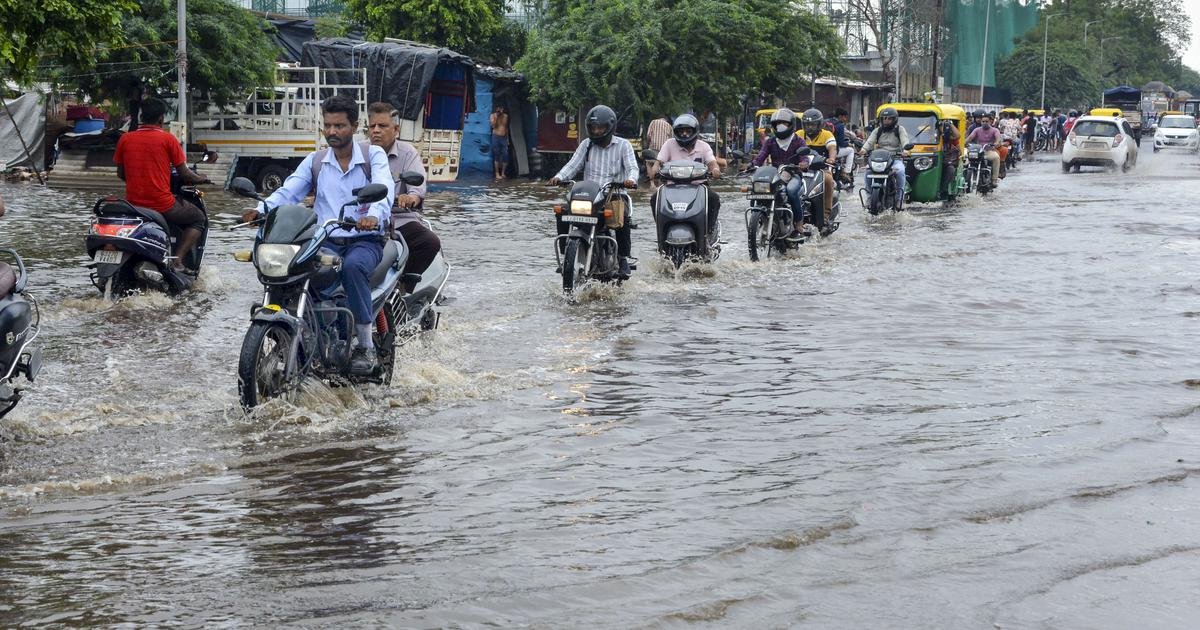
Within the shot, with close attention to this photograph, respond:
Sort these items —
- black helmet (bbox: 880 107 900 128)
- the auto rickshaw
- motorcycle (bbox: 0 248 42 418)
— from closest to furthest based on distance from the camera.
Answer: motorcycle (bbox: 0 248 42 418) < black helmet (bbox: 880 107 900 128) < the auto rickshaw

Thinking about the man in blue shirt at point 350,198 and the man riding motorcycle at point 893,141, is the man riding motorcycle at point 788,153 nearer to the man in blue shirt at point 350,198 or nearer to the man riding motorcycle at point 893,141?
the man riding motorcycle at point 893,141

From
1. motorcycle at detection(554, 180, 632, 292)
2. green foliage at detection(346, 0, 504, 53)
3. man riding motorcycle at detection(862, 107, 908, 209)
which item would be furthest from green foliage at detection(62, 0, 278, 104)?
motorcycle at detection(554, 180, 632, 292)

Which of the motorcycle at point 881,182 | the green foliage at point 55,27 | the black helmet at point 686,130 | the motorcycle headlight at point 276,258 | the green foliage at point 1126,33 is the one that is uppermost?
the green foliage at point 1126,33

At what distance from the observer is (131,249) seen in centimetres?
1034

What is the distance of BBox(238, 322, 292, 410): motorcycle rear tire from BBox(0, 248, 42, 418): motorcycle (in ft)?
3.04

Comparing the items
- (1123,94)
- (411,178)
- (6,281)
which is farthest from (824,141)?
(1123,94)

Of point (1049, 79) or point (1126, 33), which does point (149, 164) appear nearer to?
point (1049, 79)

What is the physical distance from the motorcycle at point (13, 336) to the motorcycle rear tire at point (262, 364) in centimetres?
93

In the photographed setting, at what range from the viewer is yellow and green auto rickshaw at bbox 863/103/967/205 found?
21.7 m

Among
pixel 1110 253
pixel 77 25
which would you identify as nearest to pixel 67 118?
pixel 77 25

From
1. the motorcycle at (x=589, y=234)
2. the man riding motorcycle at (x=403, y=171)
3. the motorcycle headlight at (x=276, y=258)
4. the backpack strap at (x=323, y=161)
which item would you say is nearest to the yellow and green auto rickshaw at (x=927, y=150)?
the motorcycle at (x=589, y=234)

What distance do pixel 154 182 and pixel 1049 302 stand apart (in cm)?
720

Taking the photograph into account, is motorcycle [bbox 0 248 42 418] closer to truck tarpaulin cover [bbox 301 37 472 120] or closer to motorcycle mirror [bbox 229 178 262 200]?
motorcycle mirror [bbox 229 178 262 200]

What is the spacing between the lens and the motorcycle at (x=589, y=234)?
36.4 ft
